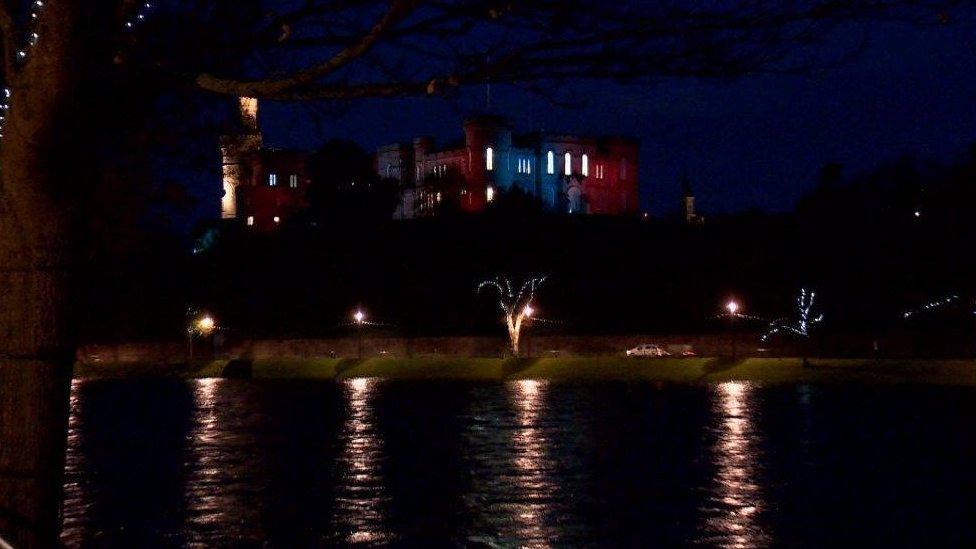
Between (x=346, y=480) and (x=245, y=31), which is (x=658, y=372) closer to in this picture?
(x=346, y=480)

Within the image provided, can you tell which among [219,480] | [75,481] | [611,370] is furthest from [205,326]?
[219,480]

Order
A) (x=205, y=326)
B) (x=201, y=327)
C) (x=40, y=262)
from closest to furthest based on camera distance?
1. (x=40, y=262)
2. (x=205, y=326)
3. (x=201, y=327)

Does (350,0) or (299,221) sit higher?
(299,221)

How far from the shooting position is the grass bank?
43.4m

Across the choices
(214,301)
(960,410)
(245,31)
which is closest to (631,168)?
(214,301)

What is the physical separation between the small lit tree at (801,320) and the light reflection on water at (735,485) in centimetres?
4304

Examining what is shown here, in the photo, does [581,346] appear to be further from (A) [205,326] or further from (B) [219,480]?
(B) [219,480]

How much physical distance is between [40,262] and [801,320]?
250 feet

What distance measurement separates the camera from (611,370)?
48.8 metres

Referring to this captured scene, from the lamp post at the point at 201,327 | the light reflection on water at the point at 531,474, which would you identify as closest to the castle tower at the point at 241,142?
the light reflection on water at the point at 531,474

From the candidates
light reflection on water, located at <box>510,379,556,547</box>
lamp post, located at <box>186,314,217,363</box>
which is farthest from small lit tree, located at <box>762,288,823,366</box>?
light reflection on water, located at <box>510,379,556,547</box>

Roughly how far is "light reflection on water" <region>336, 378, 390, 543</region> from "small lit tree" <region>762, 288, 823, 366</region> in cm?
4634

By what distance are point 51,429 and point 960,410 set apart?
2899 centimetres

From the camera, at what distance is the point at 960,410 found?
101 feet
